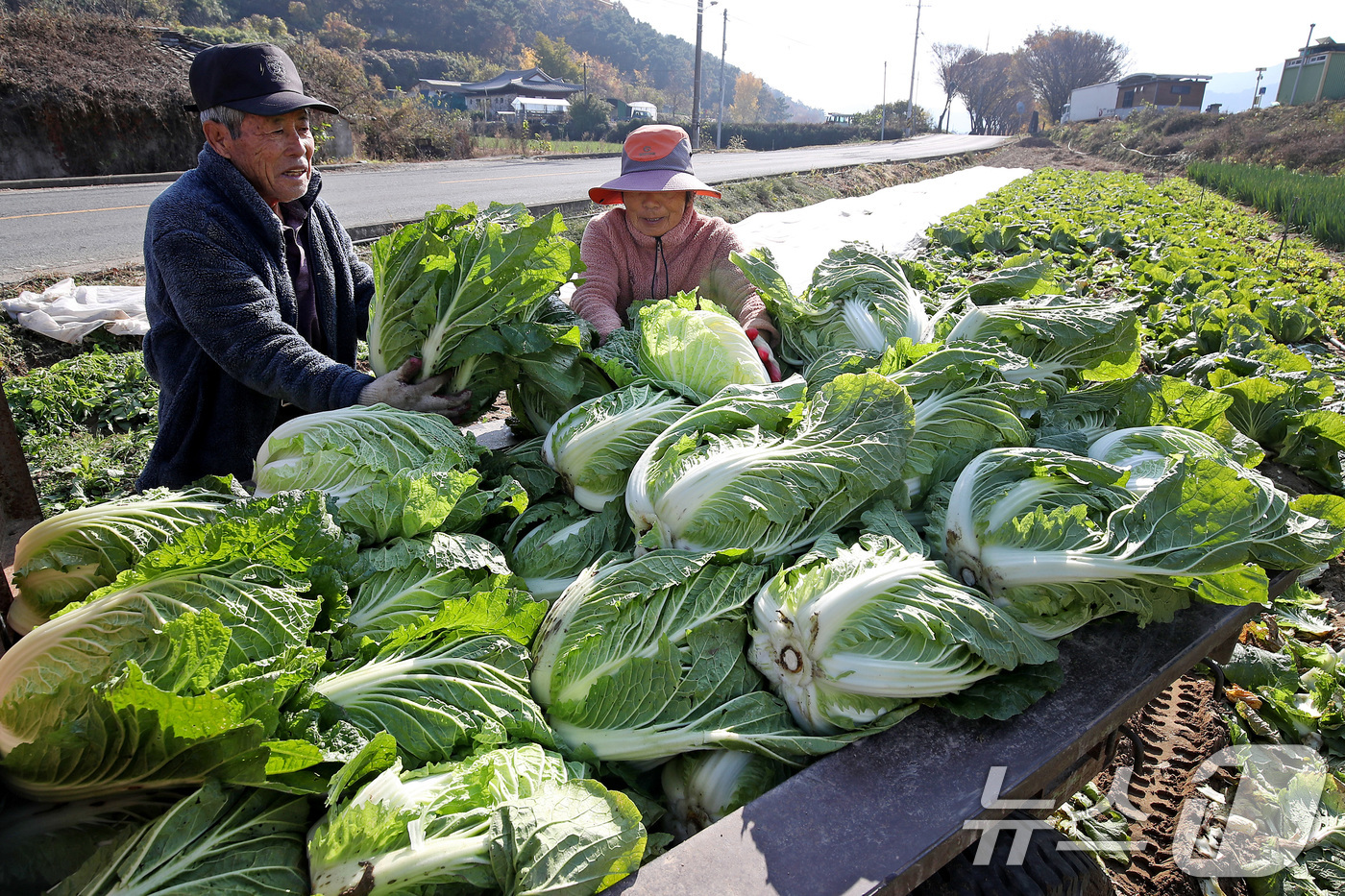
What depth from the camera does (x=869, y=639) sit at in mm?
1753

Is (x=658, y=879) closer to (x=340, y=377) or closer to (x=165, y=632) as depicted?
(x=165, y=632)

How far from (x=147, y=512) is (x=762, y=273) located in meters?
2.52

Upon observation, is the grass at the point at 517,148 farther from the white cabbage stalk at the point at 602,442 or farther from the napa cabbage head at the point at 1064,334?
the white cabbage stalk at the point at 602,442

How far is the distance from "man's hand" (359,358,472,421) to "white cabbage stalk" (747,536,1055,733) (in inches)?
51.3

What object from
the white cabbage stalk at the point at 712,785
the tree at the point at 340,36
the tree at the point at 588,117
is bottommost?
the white cabbage stalk at the point at 712,785

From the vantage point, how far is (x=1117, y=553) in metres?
1.93

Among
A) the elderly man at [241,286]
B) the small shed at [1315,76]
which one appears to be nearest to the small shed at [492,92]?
the small shed at [1315,76]

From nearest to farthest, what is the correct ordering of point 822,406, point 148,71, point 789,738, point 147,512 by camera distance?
point 789,738
point 147,512
point 822,406
point 148,71

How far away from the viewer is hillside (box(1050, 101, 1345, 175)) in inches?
1075

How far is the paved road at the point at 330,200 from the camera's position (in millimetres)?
9227

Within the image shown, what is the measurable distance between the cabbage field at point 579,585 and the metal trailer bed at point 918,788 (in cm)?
7

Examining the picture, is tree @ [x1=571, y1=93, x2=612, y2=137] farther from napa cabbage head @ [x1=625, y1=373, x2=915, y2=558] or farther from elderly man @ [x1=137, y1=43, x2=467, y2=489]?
napa cabbage head @ [x1=625, y1=373, x2=915, y2=558]

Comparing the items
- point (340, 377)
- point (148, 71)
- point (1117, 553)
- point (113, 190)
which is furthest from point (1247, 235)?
point (148, 71)

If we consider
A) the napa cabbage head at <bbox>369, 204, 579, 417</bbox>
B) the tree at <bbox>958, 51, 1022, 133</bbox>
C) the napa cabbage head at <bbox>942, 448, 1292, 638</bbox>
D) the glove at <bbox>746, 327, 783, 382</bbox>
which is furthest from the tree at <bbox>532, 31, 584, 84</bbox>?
the napa cabbage head at <bbox>942, 448, 1292, 638</bbox>
